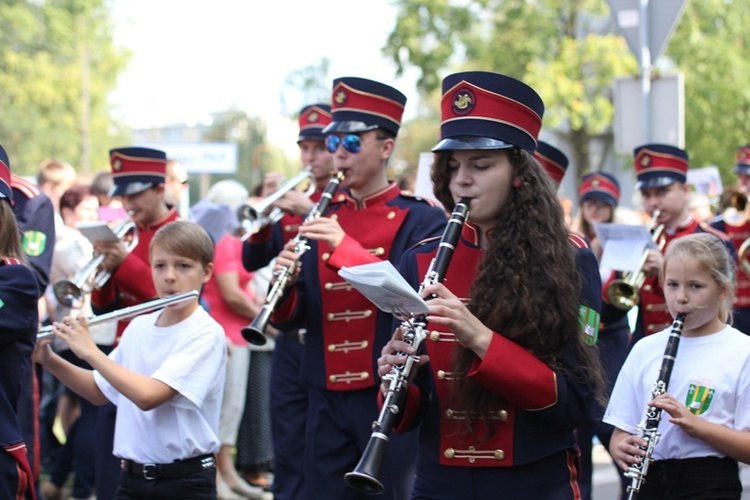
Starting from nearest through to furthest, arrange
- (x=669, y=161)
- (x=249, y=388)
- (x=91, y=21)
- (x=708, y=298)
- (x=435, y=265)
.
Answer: (x=435, y=265)
(x=708, y=298)
(x=669, y=161)
(x=249, y=388)
(x=91, y=21)

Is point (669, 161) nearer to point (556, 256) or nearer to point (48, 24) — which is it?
point (556, 256)

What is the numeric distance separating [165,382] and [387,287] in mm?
1646

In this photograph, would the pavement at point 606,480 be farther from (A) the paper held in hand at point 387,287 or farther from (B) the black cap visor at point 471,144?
(A) the paper held in hand at point 387,287

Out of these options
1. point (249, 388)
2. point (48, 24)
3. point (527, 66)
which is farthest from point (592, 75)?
point (48, 24)

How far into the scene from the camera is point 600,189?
880cm

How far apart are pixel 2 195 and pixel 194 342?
1030mm

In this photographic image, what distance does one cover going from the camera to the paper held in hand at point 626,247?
6730mm

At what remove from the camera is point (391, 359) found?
3697 millimetres

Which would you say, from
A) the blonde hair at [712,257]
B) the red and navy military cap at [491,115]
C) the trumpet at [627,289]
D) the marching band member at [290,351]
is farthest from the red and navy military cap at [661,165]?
the red and navy military cap at [491,115]

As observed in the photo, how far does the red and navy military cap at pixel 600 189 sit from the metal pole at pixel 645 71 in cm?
119

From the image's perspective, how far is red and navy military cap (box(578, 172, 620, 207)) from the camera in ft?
28.7

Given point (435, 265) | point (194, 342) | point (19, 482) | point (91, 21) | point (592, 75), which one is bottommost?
point (19, 482)

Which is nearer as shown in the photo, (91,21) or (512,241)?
(512,241)

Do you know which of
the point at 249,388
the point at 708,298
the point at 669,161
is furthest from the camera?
the point at 249,388
